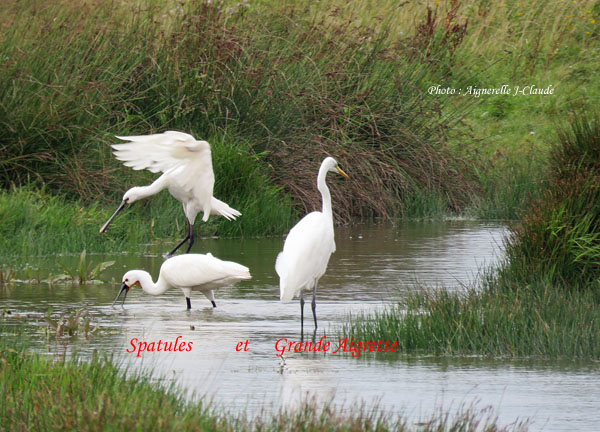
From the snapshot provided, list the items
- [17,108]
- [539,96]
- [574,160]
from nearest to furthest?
[574,160] → [17,108] → [539,96]

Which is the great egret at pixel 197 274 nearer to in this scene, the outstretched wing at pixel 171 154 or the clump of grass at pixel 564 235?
the clump of grass at pixel 564 235

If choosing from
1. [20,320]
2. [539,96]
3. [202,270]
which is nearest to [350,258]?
[202,270]

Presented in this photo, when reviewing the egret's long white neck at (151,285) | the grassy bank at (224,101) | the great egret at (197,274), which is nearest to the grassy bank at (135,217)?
the grassy bank at (224,101)

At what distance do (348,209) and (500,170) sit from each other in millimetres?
3697

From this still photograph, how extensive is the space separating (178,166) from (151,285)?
3.54m

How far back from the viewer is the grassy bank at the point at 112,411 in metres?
5.00

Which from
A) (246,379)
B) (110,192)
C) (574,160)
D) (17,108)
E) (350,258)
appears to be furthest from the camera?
(110,192)

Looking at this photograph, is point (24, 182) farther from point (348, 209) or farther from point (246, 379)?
point (246, 379)

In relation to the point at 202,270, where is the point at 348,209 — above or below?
above

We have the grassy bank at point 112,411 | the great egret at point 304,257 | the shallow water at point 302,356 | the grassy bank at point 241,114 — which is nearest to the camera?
the grassy bank at point 112,411

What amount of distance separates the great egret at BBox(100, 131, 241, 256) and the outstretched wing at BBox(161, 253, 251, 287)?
3241mm

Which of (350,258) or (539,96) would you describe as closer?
(350,258)

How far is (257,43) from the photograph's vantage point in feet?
60.6

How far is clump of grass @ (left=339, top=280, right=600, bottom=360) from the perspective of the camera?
25.5 feet
